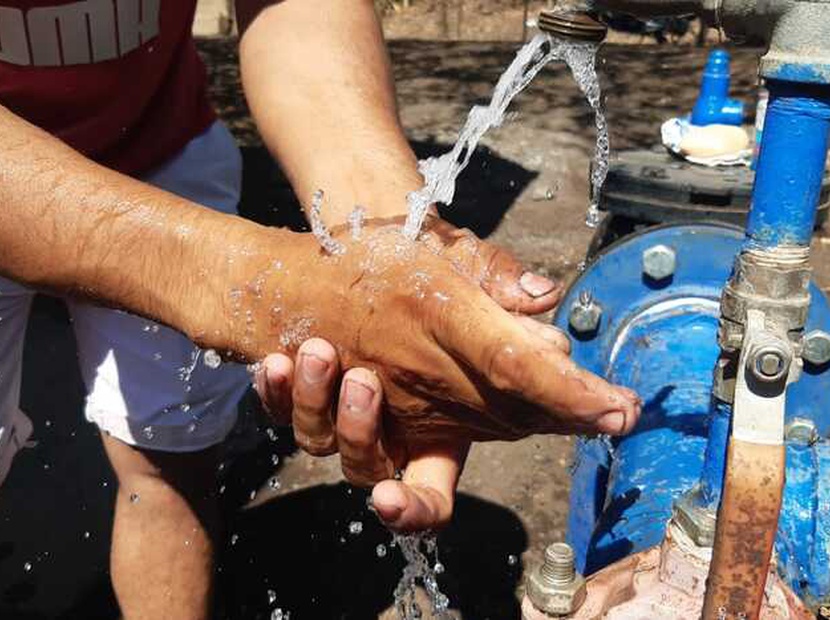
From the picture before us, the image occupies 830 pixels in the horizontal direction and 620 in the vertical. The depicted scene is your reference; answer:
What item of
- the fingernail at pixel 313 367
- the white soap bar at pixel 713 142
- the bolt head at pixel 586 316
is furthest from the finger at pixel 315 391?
the white soap bar at pixel 713 142

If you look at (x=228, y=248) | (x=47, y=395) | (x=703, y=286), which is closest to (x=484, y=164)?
(x=47, y=395)

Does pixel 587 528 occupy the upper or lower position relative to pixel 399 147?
lower

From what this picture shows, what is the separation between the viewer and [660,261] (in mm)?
1807

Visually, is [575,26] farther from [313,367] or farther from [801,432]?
[801,432]

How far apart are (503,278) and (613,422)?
0.20 m

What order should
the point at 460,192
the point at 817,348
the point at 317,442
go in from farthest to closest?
the point at 460,192 < the point at 817,348 < the point at 317,442

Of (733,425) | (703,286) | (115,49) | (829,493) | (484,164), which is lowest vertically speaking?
(484,164)

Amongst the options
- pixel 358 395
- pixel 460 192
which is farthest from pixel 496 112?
pixel 460 192

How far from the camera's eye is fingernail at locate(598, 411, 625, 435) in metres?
0.89

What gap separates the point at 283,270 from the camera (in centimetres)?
104

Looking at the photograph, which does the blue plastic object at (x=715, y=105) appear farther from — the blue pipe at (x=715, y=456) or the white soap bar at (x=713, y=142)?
the blue pipe at (x=715, y=456)

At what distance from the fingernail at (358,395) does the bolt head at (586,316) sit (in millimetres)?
932

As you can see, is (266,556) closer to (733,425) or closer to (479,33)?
(733,425)

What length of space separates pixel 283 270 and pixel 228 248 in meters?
0.08
